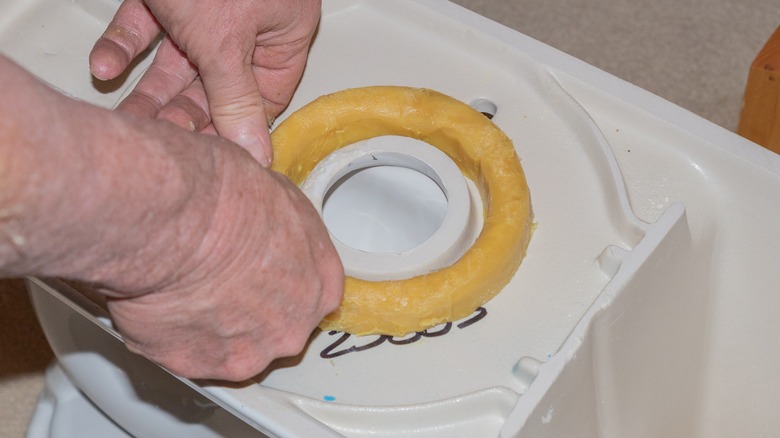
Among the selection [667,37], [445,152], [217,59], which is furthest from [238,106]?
[667,37]

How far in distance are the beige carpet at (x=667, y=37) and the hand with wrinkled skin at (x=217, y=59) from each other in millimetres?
640

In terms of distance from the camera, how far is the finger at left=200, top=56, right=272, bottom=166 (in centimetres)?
60

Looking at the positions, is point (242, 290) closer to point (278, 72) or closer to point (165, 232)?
point (165, 232)

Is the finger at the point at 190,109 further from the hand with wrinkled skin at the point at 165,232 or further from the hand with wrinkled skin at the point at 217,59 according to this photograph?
the hand with wrinkled skin at the point at 165,232

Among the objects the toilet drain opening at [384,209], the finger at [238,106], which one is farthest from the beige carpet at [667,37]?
the finger at [238,106]

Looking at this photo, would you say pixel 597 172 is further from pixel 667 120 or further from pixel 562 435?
pixel 562 435

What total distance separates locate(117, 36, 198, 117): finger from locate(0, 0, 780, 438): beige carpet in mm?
665

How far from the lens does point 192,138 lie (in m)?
0.47

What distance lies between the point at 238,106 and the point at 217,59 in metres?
0.03


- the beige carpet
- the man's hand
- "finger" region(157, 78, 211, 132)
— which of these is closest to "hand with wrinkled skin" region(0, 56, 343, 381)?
the man's hand

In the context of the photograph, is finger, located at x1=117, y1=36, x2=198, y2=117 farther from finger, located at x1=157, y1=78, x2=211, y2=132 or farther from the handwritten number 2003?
the handwritten number 2003

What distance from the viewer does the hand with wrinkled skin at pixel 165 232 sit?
1.31 feet

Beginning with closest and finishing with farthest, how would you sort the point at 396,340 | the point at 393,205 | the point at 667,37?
1. the point at 396,340
2. the point at 393,205
3. the point at 667,37

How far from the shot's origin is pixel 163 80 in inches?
25.8
